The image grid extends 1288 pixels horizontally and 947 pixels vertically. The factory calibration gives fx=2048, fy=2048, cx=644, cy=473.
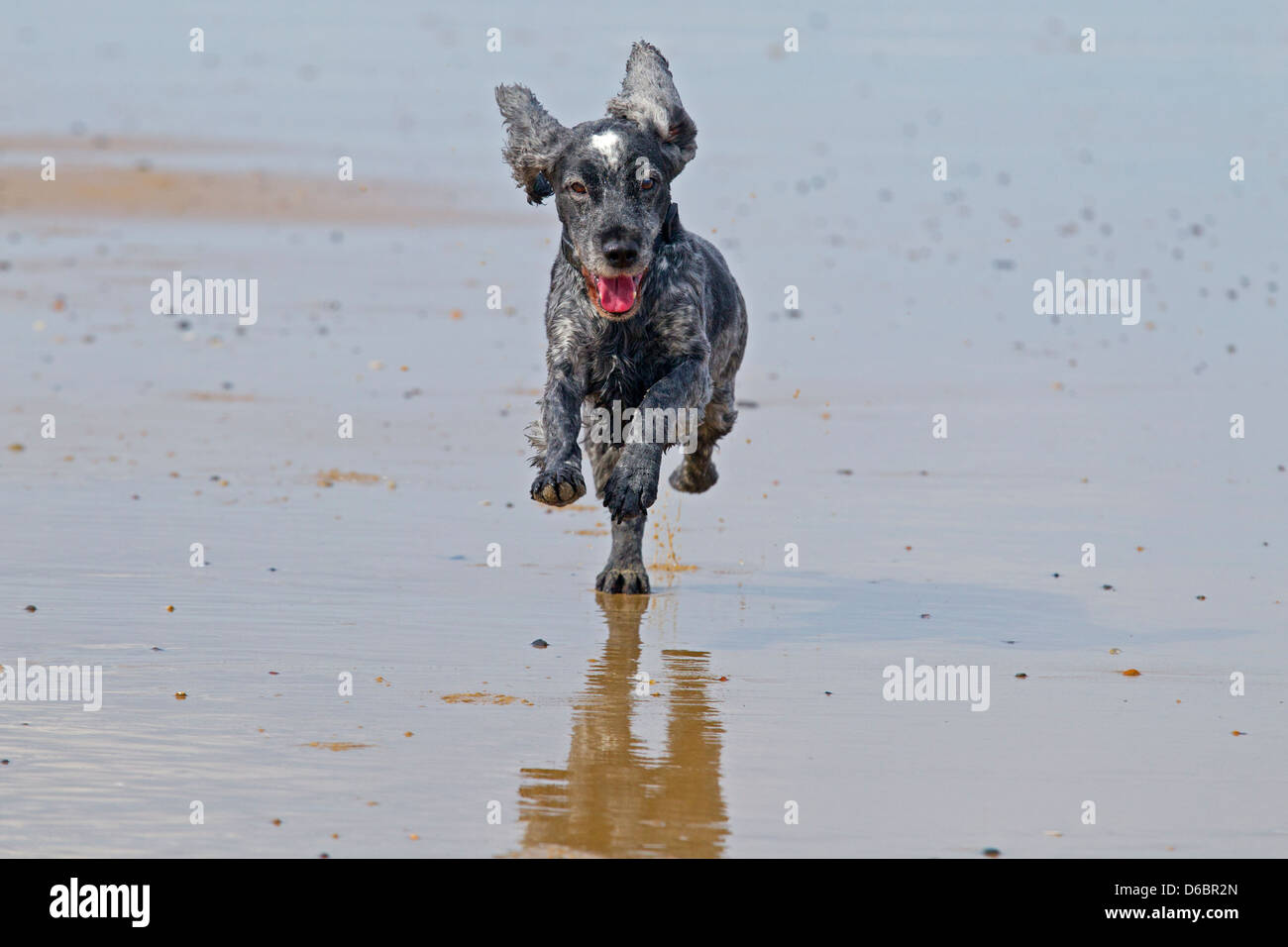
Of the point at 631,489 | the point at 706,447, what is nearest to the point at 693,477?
the point at 706,447

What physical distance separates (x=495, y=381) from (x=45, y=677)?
296 inches

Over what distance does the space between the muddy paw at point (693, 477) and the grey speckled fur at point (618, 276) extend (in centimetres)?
101

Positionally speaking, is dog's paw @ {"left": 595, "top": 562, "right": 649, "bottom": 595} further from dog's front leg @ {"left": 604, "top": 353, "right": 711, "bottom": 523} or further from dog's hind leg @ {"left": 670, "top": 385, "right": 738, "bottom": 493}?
dog's hind leg @ {"left": 670, "top": 385, "right": 738, "bottom": 493}

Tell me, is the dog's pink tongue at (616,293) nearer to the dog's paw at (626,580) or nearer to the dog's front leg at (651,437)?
the dog's front leg at (651,437)

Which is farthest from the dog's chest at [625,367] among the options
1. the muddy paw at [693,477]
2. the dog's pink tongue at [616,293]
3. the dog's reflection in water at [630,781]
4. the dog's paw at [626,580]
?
the dog's reflection in water at [630,781]

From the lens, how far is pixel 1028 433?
42.7 ft

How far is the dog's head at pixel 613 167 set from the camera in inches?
328

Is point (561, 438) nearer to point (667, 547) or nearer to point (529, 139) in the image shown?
point (529, 139)

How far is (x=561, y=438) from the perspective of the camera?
8414mm

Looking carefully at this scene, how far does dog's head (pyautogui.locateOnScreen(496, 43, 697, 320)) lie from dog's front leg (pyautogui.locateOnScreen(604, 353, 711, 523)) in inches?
14.4

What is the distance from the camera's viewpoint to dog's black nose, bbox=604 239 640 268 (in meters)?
8.25

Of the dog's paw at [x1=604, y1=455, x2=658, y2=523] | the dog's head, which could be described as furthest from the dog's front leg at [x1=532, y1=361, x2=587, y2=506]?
the dog's head
